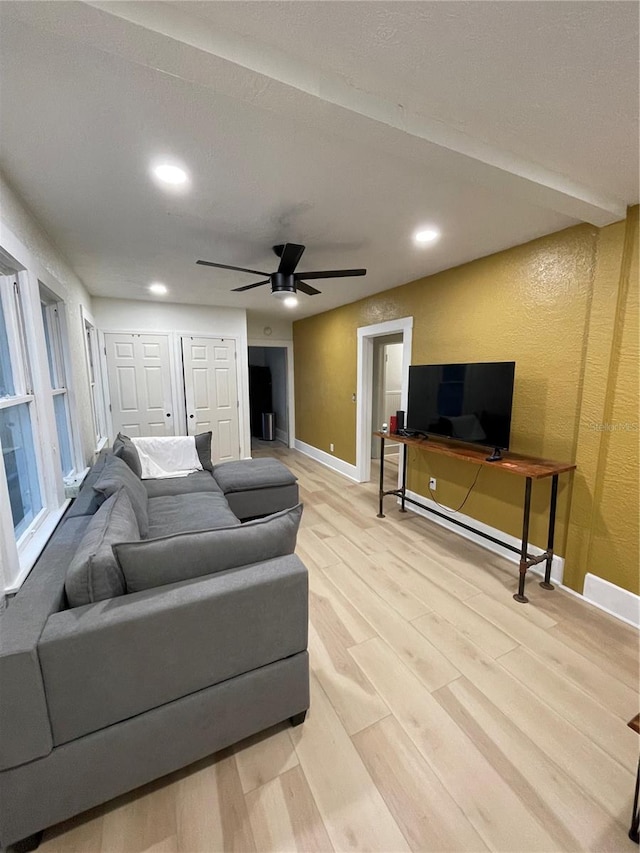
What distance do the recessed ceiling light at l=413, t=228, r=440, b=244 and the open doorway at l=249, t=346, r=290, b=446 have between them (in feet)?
16.3

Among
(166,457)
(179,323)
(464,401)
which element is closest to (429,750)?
(464,401)

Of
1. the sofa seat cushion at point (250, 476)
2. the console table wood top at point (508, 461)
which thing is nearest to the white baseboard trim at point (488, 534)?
the console table wood top at point (508, 461)

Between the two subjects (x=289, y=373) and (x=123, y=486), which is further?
(x=289, y=373)

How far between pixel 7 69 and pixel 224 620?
192cm

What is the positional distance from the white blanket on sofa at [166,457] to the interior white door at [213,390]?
5.46 feet

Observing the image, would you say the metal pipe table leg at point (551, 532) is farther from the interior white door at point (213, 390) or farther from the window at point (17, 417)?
the interior white door at point (213, 390)

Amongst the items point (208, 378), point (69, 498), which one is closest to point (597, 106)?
point (69, 498)

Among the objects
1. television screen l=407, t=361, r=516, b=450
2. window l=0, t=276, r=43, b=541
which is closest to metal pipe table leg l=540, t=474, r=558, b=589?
television screen l=407, t=361, r=516, b=450

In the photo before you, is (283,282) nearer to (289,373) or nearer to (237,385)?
(237,385)

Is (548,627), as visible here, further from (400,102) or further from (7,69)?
(7,69)

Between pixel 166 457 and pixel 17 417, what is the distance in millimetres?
1591

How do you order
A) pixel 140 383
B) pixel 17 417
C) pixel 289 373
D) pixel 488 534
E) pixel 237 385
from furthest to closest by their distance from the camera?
pixel 289 373 → pixel 237 385 → pixel 140 383 → pixel 488 534 → pixel 17 417

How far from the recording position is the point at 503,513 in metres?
2.89

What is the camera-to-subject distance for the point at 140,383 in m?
4.83
